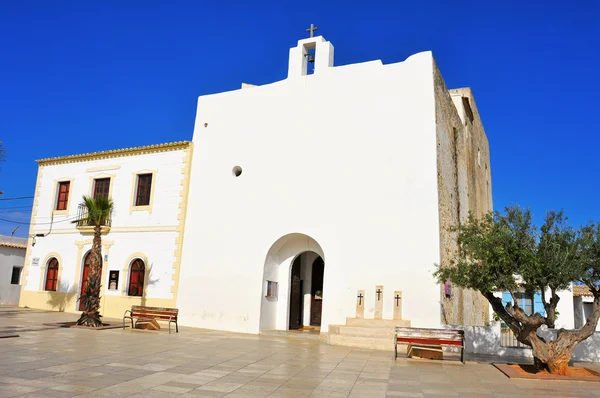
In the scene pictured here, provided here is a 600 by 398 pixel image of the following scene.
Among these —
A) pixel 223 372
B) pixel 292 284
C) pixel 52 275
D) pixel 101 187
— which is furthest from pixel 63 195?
pixel 223 372

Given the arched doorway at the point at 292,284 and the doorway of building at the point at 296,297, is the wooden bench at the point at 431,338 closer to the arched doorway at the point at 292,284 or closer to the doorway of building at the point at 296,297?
the arched doorway at the point at 292,284

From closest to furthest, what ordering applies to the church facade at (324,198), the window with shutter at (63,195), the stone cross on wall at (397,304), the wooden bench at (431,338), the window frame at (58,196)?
the wooden bench at (431,338), the stone cross on wall at (397,304), the church facade at (324,198), the window frame at (58,196), the window with shutter at (63,195)

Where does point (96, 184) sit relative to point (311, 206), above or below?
above

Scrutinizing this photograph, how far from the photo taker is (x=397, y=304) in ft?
45.1

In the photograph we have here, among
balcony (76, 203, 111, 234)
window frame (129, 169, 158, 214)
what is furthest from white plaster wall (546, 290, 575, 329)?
balcony (76, 203, 111, 234)

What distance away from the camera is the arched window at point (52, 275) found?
20.2 meters

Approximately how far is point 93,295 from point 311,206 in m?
7.00

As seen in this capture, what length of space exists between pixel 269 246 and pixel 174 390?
9.11 meters

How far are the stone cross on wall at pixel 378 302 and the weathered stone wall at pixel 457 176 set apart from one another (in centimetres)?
163

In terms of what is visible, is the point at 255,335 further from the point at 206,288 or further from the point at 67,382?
the point at 67,382

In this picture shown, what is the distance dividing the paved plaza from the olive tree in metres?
1.02

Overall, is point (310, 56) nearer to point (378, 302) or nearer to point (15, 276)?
point (378, 302)

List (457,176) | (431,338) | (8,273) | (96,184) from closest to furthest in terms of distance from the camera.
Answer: (431,338) < (457,176) < (96,184) < (8,273)

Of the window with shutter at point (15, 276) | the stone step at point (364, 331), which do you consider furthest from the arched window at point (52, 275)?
the stone step at point (364, 331)
